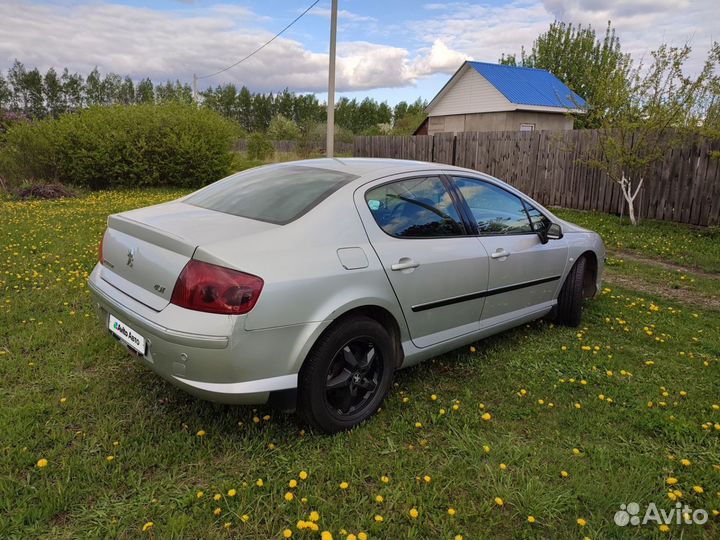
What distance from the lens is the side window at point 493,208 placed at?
359 centimetres

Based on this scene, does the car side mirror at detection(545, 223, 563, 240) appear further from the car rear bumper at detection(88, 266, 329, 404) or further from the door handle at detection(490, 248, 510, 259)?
the car rear bumper at detection(88, 266, 329, 404)

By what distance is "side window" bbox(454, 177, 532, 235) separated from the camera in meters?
3.59

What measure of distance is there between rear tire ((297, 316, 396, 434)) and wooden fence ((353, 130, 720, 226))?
8640mm

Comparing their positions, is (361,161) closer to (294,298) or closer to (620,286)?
(294,298)

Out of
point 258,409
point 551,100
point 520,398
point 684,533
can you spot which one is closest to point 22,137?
point 258,409

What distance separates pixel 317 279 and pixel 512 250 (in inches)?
71.3

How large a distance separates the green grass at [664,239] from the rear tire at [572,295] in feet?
12.5

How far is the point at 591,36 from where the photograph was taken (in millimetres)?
33938

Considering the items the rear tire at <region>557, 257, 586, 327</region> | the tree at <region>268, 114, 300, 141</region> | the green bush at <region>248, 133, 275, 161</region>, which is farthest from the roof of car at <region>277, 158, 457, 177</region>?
the tree at <region>268, 114, 300, 141</region>

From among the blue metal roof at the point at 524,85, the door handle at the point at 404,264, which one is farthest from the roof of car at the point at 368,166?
the blue metal roof at the point at 524,85

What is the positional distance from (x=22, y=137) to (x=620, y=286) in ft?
54.4

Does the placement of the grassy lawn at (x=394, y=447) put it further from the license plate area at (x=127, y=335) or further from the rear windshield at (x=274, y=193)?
the rear windshield at (x=274, y=193)

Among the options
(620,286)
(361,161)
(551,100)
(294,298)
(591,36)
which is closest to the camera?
(294,298)

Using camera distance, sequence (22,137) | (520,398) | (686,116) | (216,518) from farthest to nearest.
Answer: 1. (22,137)
2. (686,116)
3. (520,398)
4. (216,518)
